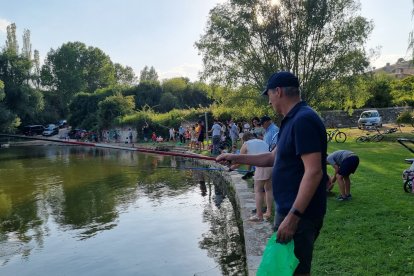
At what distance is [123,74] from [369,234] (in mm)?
106116

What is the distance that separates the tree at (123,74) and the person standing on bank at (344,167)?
101 meters

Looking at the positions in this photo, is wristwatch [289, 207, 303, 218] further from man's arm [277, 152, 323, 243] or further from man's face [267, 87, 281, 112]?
man's face [267, 87, 281, 112]

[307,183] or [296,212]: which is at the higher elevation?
[307,183]

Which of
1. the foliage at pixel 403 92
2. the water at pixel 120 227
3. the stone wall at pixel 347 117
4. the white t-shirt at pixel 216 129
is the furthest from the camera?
the stone wall at pixel 347 117

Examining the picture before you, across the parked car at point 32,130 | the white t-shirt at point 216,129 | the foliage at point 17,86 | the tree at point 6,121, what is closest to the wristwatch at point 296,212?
the white t-shirt at point 216,129

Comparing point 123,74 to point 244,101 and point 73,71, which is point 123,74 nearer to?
point 73,71

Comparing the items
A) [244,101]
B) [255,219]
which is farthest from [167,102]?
[255,219]

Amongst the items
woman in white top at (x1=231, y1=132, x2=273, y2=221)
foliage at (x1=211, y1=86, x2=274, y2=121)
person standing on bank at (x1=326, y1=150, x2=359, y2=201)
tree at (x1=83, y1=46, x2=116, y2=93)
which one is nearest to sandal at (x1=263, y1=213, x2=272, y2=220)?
woman in white top at (x1=231, y1=132, x2=273, y2=221)

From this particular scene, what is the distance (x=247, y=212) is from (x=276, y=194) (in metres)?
5.87

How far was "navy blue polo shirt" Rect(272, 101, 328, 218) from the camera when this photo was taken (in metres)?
2.58

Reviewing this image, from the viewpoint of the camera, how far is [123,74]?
108m

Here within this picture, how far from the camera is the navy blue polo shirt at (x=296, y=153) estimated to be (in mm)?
2582

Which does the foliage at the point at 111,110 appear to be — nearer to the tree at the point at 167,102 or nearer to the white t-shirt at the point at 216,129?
the tree at the point at 167,102

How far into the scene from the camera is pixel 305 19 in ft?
82.2
